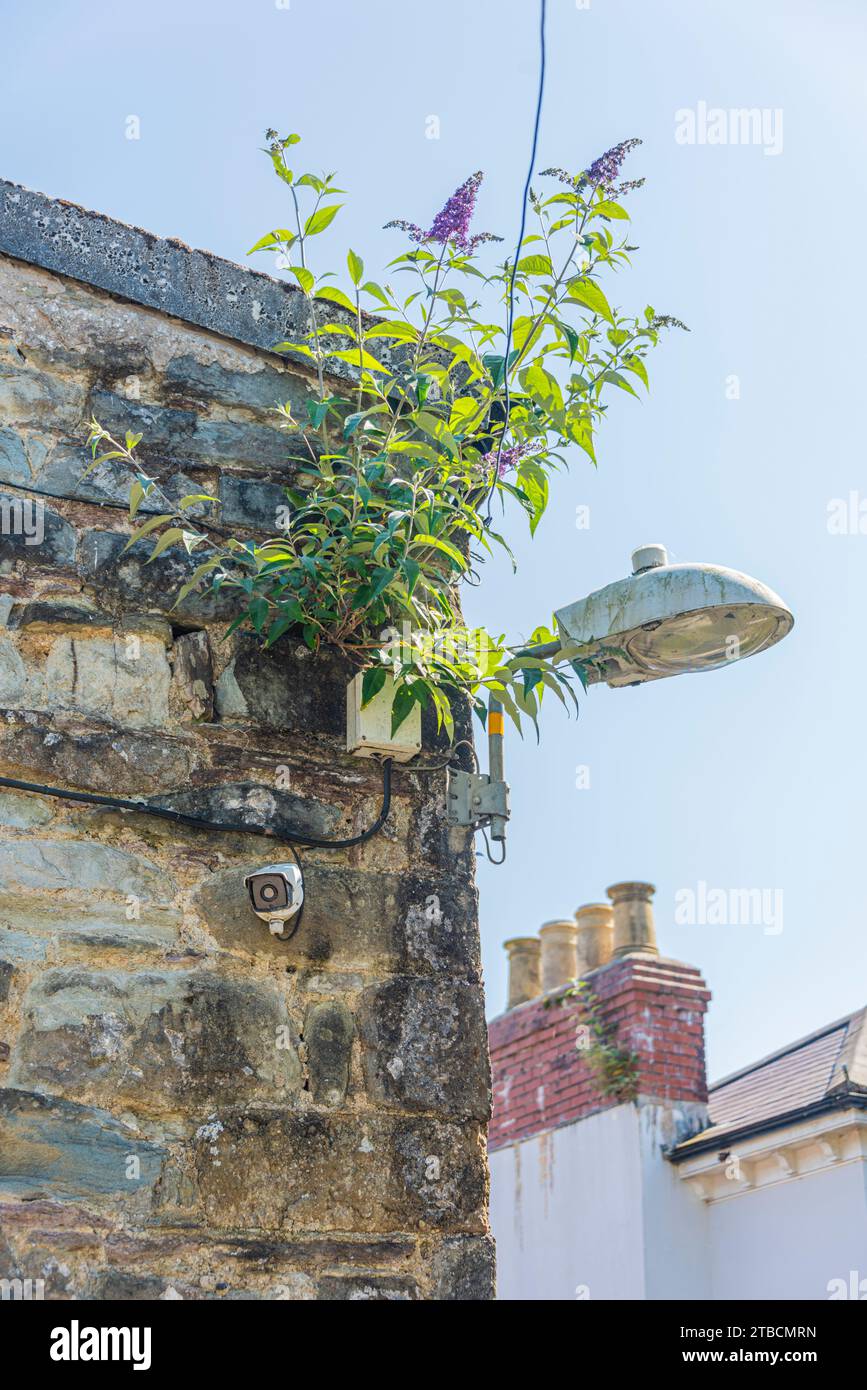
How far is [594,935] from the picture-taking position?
9.88 meters

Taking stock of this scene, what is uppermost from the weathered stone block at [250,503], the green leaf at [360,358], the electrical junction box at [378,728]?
the green leaf at [360,358]

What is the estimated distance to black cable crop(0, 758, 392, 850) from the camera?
282 centimetres

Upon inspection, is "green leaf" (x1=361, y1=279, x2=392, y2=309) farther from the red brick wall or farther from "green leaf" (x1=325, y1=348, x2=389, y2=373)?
the red brick wall

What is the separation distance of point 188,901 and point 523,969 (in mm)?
7937

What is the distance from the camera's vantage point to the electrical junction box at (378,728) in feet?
10.2

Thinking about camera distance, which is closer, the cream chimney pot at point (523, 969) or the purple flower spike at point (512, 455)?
the purple flower spike at point (512, 455)

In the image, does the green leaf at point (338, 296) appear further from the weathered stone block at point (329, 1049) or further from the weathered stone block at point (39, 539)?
the weathered stone block at point (329, 1049)

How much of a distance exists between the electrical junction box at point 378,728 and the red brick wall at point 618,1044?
591 cm

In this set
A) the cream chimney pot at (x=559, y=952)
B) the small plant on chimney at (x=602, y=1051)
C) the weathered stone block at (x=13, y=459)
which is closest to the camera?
the weathered stone block at (x=13, y=459)

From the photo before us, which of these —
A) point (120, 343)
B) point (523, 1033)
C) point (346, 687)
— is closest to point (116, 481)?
point (120, 343)

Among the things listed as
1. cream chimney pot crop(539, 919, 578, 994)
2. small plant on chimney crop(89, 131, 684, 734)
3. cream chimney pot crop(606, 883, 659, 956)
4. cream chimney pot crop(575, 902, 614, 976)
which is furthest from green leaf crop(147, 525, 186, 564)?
cream chimney pot crop(539, 919, 578, 994)

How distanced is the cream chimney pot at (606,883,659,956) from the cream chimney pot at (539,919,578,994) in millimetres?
771

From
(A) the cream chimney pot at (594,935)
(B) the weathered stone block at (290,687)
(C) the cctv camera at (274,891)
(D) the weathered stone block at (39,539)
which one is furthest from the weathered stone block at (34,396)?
(A) the cream chimney pot at (594,935)
